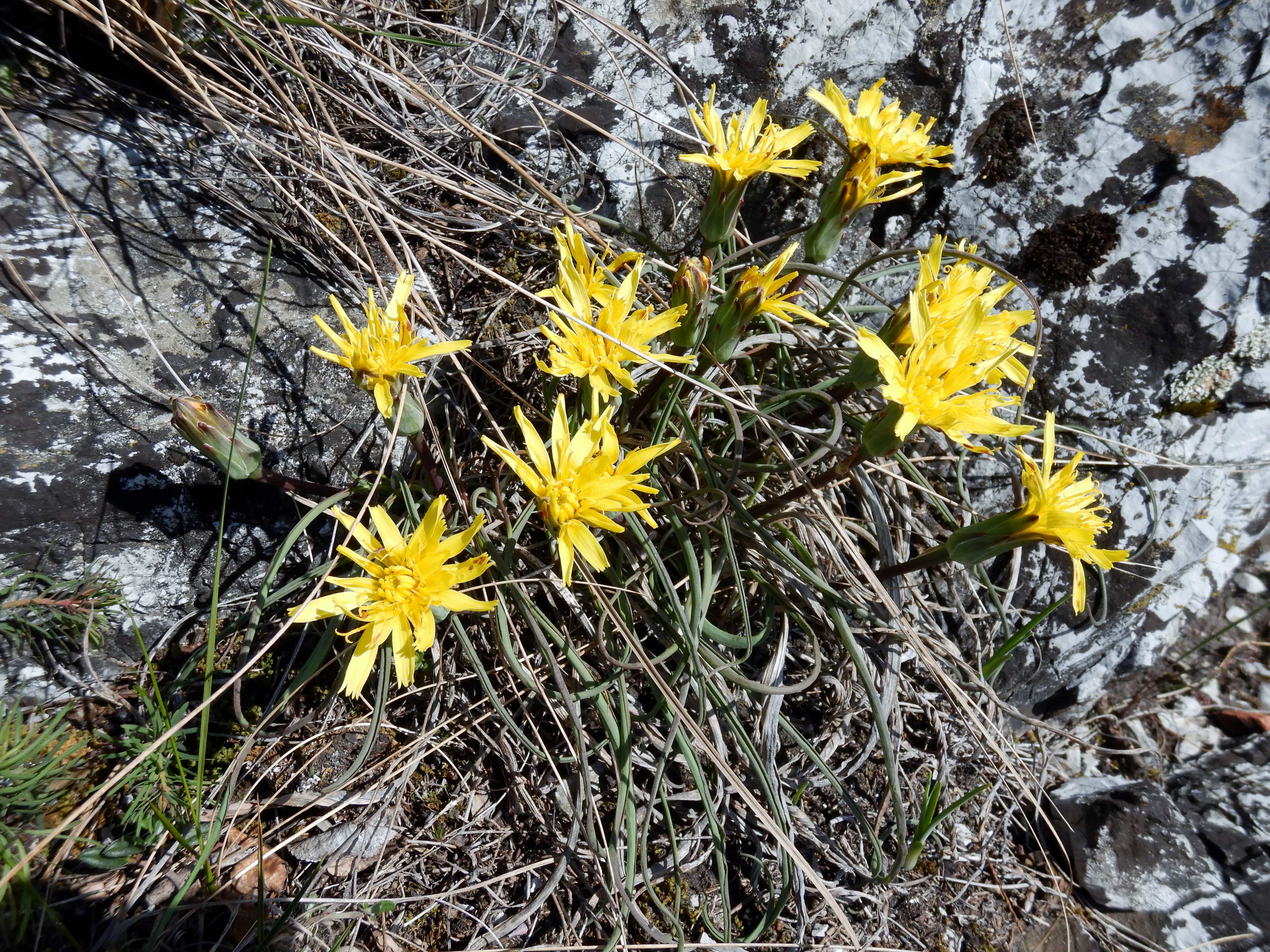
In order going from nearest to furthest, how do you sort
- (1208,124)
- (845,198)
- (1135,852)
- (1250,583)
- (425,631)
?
1. (425,631)
2. (845,198)
3. (1135,852)
4. (1208,124)
5. (1250,583)

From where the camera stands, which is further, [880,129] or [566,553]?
[880,129]

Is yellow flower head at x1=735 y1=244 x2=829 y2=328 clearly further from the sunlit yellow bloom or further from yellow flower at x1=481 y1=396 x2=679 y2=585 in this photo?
yellow flower at x1=481 y1=396 x2=679 y2=585

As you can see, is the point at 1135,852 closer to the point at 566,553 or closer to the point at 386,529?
the point at 566,553

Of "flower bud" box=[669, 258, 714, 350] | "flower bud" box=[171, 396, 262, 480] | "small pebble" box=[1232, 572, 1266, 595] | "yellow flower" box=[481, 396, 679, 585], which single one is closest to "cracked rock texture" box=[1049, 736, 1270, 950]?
"small pebble" box=[1232, 572, 1266, 595]

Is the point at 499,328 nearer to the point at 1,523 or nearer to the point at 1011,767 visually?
the point at 1,523

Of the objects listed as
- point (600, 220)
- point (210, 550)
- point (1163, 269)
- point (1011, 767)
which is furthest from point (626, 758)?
point (1163, 269)

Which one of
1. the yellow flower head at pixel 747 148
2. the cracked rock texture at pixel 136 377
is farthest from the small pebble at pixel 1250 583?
the cracked rock texture at pixel 136 377

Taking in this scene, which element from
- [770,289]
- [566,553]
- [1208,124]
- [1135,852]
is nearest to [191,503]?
[566,553]
